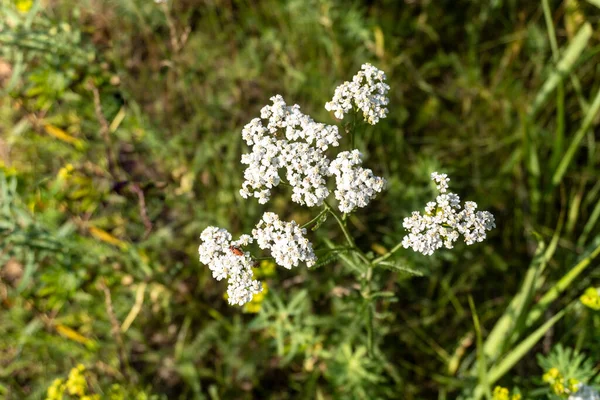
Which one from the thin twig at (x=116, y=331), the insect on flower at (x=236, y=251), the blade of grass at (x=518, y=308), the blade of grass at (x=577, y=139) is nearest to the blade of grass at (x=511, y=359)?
the blade of grass at (x=518, y=308)

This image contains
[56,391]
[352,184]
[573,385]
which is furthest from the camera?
[56,391]

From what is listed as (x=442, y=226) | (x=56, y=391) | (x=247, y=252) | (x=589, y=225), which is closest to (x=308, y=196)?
(x=247, y=252)

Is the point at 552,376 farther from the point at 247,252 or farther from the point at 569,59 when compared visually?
the point at 569,59

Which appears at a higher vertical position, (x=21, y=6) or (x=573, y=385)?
(x=21, y=6)

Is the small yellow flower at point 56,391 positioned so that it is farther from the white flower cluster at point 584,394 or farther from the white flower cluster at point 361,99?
the white flower cluster at point 584,394

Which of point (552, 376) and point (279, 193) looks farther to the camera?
point (279, 193)

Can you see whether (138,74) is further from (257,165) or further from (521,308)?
(521,308)

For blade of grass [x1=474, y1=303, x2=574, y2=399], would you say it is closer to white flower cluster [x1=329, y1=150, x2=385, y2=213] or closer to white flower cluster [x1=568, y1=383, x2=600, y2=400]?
white flower cluster [x1=568, y1=383, x2=600, y2=400]
